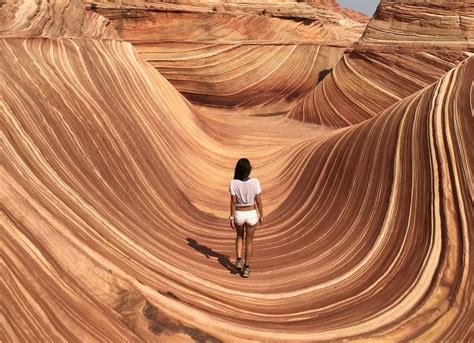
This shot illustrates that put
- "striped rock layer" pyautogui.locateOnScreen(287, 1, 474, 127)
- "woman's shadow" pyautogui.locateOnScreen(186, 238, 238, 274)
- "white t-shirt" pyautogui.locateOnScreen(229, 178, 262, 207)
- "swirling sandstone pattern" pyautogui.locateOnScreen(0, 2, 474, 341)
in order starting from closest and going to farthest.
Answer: "swirling sandstone pattern" pyautogui.locateOnScreen(0, 2, 474, 341)
"white t-shirt" pyautogui.locateOnScreen(229, 178, 262, 207)
"woman's shadow" pyautogui.locateOnScreen(186, 238, 238, 274)
"striped rock layer" pyautogui.locateOnScreen(287, 1, 474, 127)

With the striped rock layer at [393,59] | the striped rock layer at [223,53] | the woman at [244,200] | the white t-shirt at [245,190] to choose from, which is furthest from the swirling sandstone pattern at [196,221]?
the striped rock layer at [223,53]

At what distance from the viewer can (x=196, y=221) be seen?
250 inches

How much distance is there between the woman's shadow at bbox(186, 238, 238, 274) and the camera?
5.14 meters

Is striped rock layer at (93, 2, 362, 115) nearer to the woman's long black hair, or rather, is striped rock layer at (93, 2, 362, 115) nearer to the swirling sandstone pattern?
the swirling sandstone pattern

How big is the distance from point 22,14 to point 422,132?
702cm

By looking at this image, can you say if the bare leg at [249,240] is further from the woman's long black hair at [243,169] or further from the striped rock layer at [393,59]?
the striped rock layer at [393,59]

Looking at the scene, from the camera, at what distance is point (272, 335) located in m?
3.71

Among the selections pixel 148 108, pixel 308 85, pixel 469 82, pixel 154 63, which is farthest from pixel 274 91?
pixel 469 82

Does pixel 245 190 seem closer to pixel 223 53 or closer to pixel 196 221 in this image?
pixel 196 221

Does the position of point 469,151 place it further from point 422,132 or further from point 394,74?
point 394,74

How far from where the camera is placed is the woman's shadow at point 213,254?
514 cm

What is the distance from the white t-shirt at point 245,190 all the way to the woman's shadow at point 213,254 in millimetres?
827

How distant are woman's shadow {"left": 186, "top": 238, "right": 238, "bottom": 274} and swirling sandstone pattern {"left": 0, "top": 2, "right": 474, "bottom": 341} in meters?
0.03

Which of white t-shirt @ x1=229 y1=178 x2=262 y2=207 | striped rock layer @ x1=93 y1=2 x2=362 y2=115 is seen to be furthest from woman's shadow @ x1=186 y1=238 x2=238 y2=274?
striped rock layer @ x1=93 y1=2 x2=362 y2=115
